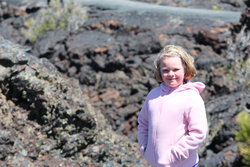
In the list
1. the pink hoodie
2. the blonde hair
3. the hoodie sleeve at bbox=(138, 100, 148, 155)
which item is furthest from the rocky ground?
the blonde hair

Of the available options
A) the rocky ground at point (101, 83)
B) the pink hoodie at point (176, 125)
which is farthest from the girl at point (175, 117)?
the rocky ground at point (101, 83)

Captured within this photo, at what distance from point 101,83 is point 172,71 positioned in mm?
6282

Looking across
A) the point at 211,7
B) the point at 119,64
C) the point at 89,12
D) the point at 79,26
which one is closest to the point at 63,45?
the point at 119,64

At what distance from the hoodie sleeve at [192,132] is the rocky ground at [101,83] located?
1.68m

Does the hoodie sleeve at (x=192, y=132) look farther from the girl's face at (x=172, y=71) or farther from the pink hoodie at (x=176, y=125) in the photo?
the girl's face at (x=172, y=71)

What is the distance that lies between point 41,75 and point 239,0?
16.4 meters

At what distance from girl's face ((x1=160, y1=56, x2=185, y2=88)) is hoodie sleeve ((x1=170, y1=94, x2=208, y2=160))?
0.16 metres

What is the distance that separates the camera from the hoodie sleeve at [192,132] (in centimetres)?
298

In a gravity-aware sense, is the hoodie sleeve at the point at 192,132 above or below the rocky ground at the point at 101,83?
above

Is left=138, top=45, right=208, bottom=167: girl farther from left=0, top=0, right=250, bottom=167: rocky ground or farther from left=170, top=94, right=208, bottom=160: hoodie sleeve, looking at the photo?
left=0, top=0, right=250, bottom=167: rocky ground

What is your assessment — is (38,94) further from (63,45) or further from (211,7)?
(211,7)

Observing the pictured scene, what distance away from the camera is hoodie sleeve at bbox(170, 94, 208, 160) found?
2980 mm

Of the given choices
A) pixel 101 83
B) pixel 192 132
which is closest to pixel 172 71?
pixel 192 132

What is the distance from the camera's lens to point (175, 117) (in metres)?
3.04
